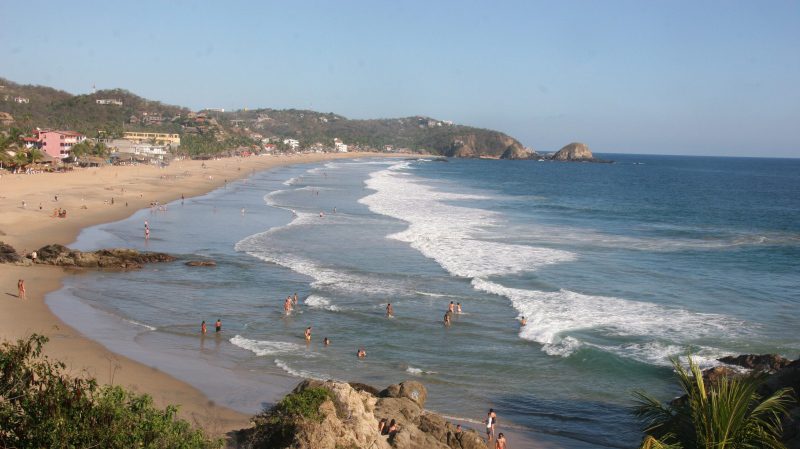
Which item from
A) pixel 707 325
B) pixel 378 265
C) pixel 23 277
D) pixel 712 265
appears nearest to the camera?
pixel 707 325

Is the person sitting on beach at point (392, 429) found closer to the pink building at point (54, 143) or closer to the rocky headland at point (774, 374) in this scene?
the rocky headland at point (774, 374)

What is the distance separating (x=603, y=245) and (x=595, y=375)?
76.4 feet

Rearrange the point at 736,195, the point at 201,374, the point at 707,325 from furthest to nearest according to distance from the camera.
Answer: the point at 736,195
the point at 707,325
the point at 201,374

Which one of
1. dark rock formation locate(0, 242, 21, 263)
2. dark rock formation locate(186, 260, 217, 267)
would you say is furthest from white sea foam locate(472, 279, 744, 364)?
dark rock formation locate(0, 242, 21, 263)

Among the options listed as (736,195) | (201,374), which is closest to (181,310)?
(201,374)

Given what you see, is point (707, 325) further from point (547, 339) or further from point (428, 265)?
point (428, 265)

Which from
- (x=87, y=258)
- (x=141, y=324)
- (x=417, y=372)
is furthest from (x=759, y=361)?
(x=87, y=258)

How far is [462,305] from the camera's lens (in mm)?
26531

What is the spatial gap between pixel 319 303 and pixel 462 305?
5.30m

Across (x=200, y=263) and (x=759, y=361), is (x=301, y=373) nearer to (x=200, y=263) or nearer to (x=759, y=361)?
(x=759, y=361)

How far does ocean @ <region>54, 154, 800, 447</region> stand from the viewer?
61.5ft

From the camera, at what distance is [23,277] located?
27.8 meters

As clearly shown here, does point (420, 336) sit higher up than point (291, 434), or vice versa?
point (291, 434)

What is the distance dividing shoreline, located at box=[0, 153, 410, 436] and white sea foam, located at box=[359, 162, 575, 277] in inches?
649
